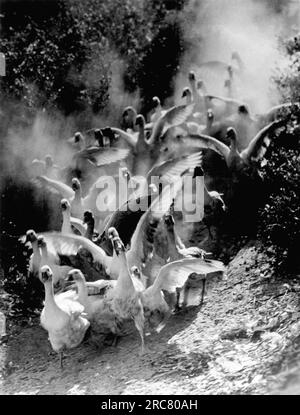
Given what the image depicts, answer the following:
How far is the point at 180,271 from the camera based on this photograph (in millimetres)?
8383

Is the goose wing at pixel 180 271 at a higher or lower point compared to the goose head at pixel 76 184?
lower

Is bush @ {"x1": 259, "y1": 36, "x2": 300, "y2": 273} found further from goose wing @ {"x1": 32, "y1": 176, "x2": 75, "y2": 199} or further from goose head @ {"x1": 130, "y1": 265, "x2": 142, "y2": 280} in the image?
goose wing @ {"x1": 32, "y1": 176, "x2": 75, "y2": 199}

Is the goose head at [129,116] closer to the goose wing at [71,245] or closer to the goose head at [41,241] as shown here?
the goose wing at [71,245]

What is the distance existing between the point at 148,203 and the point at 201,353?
2.43 m

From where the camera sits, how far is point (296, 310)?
324 inches

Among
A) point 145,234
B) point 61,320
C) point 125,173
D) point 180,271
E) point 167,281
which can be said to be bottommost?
point 61,320

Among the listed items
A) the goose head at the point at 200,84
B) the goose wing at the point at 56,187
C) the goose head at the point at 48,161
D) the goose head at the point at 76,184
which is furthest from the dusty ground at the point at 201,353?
the goose head at the point at 200,84

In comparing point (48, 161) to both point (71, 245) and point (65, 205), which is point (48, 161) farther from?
point (71, 245)

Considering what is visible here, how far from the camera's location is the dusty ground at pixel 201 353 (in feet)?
24.6

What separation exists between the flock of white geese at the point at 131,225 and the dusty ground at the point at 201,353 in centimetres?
25

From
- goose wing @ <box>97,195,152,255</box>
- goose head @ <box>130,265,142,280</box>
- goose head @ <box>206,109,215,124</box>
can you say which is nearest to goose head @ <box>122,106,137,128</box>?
goose head @ <box>206,109,215,124</box>

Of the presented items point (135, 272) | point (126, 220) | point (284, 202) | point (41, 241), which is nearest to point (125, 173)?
point (126, 220)

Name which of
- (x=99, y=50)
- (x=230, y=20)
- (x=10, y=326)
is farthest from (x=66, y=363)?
(x=230, y=20)

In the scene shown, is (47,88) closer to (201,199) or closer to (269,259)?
(201,199)
